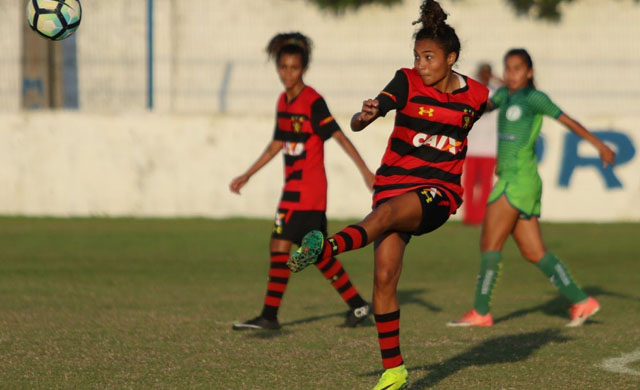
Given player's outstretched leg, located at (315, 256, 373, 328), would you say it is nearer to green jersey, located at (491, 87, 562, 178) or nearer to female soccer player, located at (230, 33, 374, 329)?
female soccer player, located at (230, 33, 374, 329)

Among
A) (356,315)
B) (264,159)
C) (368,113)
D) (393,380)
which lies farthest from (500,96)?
(393,380)

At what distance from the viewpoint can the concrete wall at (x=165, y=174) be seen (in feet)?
50.3

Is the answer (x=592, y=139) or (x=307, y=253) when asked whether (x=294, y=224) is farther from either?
(x=307, y=253)

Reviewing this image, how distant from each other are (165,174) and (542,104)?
326 inches

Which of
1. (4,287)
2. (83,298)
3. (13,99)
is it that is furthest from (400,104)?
(13,99)

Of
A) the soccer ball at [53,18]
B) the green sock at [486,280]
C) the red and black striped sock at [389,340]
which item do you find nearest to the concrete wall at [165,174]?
the soccer ball at [53,18]

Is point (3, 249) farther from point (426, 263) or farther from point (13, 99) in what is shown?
point (13, 99)

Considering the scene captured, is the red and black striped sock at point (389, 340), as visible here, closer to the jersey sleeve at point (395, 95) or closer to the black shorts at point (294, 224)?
the jersey sleeve at point (395, 95)

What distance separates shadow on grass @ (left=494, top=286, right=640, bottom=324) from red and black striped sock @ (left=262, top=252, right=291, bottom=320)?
5.53 feet

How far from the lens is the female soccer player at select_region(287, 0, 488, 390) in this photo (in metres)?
5.46

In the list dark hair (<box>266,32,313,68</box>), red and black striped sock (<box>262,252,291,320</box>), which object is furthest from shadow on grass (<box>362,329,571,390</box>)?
dark hair (<box>266,32,313,68</box>)

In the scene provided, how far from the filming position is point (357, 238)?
5180 millimetres

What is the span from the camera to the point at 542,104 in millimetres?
7996

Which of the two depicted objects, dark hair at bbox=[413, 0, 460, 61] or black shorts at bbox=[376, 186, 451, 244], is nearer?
black shorts at bbox=[376, 186, 451, 244]
